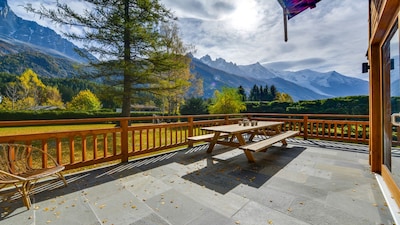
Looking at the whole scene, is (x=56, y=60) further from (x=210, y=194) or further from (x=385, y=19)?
(x=385, y=19)

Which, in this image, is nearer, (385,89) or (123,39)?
(385,89)

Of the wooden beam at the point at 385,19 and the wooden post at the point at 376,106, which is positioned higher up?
the wooden beam at the point at 385,19

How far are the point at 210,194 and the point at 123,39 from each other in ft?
25.7

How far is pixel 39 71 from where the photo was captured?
60.0 m

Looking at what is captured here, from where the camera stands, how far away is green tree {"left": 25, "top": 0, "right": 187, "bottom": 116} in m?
7.44

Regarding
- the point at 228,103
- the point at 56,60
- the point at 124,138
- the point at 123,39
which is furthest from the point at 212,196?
the point at 56,60

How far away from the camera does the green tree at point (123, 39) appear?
7.44 m

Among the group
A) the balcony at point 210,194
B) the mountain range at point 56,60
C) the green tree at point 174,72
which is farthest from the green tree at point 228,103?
the mountain range at point 56,60

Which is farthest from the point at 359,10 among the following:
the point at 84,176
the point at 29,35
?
the point at 29,35

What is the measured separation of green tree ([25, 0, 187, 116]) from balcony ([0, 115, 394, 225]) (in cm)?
520

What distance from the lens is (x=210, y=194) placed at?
2307mm

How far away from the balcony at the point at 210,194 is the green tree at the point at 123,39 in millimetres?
5200

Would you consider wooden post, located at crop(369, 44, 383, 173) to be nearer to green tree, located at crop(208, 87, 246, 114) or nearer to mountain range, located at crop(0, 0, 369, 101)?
green tree, located at crop(208, 87, 246, 114)

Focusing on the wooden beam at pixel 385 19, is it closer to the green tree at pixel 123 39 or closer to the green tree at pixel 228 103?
the green tree at pixel 123 39
